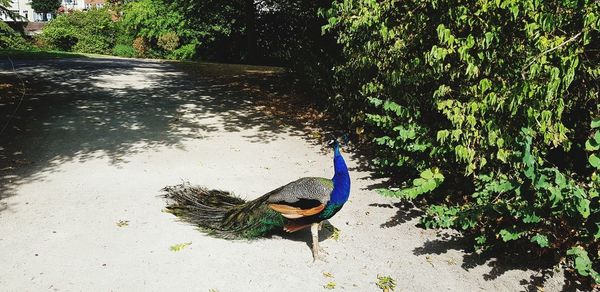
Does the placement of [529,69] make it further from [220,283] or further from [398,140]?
[220,283]

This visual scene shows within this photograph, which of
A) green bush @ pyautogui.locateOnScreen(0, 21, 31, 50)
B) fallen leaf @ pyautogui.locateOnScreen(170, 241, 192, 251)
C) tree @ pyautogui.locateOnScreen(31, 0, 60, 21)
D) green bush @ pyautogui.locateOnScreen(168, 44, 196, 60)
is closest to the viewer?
fallen leaf @ pyautogui.locateOnScreen(170, 241, 192, 251)

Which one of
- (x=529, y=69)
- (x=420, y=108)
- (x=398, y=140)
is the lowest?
(x=398, y=140)

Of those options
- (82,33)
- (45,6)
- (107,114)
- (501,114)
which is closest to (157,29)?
(82,33)

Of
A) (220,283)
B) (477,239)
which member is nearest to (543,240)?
(477,239)

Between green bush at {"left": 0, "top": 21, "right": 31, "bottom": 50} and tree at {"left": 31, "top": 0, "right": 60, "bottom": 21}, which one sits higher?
green bush at {"left": 0, "top": 21, "right": 31, "bottom": 50}

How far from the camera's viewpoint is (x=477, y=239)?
202 inches

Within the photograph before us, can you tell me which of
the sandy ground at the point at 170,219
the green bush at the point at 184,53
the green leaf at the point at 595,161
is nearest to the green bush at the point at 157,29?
the green bush at the point at 184,53

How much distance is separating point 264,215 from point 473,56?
3.32 m

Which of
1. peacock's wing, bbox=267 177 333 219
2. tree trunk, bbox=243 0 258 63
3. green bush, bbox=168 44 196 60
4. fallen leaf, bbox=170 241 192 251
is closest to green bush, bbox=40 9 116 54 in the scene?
green bush, bbox=168 44 196 60

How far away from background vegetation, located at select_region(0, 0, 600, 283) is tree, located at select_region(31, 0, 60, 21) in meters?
64.1

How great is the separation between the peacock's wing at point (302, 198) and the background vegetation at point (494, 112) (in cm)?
85

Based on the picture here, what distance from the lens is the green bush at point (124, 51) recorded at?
2972cm

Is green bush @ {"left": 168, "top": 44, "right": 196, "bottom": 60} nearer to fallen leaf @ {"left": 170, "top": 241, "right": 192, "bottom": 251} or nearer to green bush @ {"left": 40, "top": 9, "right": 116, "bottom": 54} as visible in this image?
green bush @ {"left": 40, "top": 9, "right": 116, "bottom": 54}

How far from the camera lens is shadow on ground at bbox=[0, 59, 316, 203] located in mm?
8328
